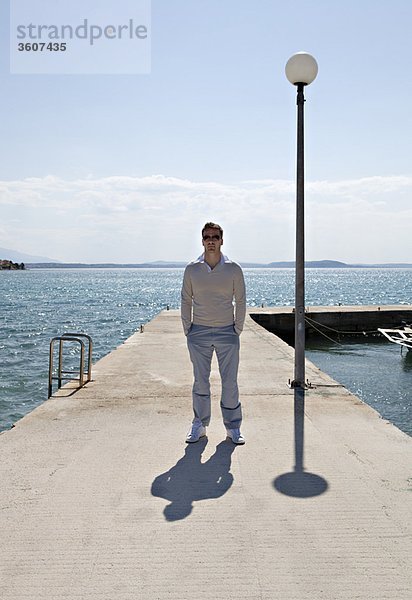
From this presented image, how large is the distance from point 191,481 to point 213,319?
150 centimetres

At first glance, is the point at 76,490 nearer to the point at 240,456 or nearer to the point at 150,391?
the point at 240,456

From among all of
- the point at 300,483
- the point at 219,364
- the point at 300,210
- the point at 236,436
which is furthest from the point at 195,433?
the point at 300,210

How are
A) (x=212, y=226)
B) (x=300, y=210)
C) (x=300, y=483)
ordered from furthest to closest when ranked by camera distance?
(x=300, y=210)
(x=212, y=226)
(x=300, y=483)

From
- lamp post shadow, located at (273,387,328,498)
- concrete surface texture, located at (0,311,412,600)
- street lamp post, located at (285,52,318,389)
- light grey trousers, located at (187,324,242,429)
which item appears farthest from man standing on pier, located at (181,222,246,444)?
street lamp post, located at (285,52,318,389)

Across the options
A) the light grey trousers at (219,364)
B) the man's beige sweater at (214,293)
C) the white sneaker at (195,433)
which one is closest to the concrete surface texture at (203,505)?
the white sneaker at (195,433)

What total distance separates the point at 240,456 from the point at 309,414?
158 cm

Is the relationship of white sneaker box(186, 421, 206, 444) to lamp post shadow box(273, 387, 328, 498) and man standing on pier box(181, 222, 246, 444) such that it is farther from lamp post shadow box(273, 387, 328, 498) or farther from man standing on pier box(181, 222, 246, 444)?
lamp post shadow box(273, 387, 328, 498)

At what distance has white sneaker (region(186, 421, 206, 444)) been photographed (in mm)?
5027

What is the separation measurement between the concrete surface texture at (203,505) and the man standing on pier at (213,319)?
1.03ft

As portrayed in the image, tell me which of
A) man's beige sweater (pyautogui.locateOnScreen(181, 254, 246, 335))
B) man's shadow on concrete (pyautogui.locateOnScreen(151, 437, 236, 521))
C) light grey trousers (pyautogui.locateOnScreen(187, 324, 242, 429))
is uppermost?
man's beige sweater (pyautogui.locateOnScreen(181, 254, 246, 335))

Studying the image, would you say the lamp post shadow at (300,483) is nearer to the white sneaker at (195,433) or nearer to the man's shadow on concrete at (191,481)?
the man's shadow on concrete at (191,481)

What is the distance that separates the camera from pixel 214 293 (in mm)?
4875

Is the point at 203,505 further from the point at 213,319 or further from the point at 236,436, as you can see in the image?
the point at 213,319

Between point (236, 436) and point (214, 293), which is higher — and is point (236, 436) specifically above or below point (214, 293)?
below
